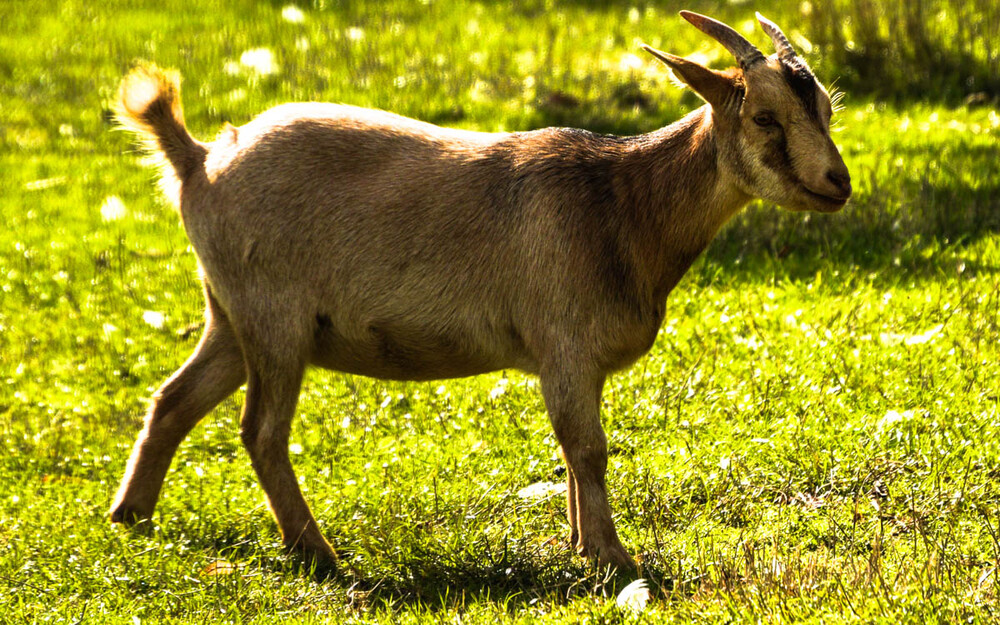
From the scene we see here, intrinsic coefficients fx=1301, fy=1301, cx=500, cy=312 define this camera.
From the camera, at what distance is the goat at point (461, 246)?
5.23 m

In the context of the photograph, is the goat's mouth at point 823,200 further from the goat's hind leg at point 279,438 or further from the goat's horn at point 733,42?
the goat's hind leg at point 279,438

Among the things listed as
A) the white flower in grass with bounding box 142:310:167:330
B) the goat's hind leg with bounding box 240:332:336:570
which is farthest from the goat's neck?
the white flower in grass with bounding box 142:310:167:330

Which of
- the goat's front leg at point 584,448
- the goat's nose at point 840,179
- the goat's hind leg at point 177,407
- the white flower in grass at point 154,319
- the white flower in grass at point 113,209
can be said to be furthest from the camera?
the white flower in grass at point 113,209

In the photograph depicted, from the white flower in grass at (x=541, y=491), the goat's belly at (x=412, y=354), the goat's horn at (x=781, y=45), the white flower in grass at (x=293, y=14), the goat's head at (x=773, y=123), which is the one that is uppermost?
the goat's horn at (x=781, y=45)

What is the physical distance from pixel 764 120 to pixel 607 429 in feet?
6.83

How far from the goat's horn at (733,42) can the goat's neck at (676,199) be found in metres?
0.32

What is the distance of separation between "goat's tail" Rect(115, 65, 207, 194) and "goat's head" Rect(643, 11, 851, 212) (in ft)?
7.11

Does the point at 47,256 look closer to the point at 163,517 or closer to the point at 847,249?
the point at 163,517

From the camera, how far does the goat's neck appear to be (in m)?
5.25

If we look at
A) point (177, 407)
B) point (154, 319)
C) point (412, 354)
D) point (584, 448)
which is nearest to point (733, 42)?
point (584, 448)

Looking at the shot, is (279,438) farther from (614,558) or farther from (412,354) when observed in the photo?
(614,558)

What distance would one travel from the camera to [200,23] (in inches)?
568

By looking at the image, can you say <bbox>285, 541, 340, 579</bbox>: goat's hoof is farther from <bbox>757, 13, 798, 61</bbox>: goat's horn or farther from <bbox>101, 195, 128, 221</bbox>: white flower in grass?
<bbox>101, 195, 128, 221</bbox>: white flower in grass

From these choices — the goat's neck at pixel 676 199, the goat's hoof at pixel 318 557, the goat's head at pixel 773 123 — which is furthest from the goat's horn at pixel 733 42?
the goat's hoof at pixel 318 557
